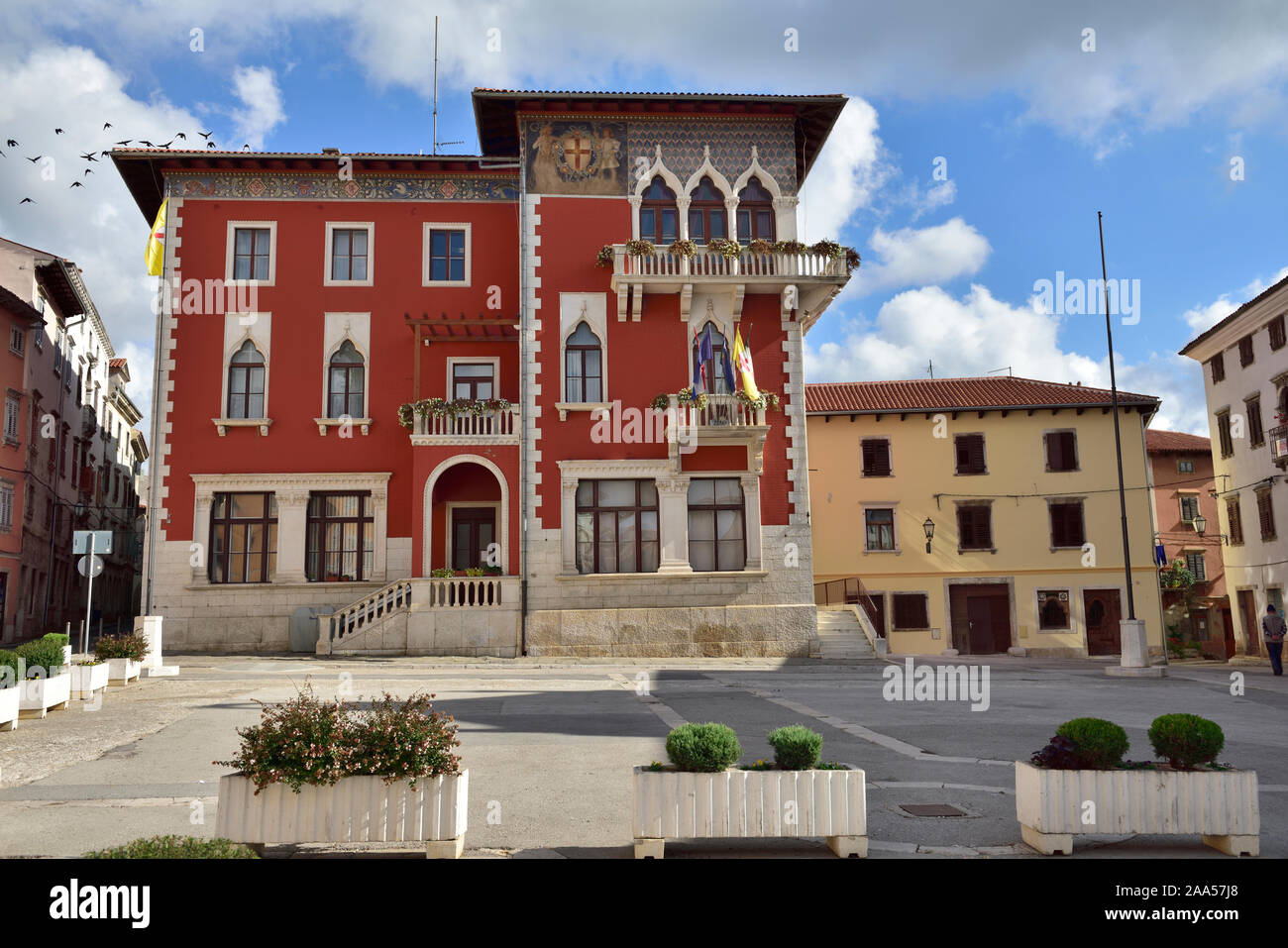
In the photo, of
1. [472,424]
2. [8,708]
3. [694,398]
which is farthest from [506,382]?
[8,708]

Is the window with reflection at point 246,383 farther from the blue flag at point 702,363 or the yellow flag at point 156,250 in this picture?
the blue flag at point 702,363

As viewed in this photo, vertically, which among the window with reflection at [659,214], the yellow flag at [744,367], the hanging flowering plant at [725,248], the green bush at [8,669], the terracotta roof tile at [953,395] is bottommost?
the green bush at [8,669]

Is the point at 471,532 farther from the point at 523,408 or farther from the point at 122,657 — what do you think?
the point at 122,657

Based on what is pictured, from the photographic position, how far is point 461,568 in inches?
1160

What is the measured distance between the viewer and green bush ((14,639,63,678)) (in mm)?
15789

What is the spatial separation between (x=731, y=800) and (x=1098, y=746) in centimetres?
288

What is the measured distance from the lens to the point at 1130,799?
778 centimetres

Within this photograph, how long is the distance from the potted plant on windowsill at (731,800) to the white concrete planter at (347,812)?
55.4 inches

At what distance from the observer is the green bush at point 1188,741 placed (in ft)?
26.2

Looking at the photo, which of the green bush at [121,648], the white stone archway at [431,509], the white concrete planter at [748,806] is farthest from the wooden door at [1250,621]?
the green bush at [121,648]
